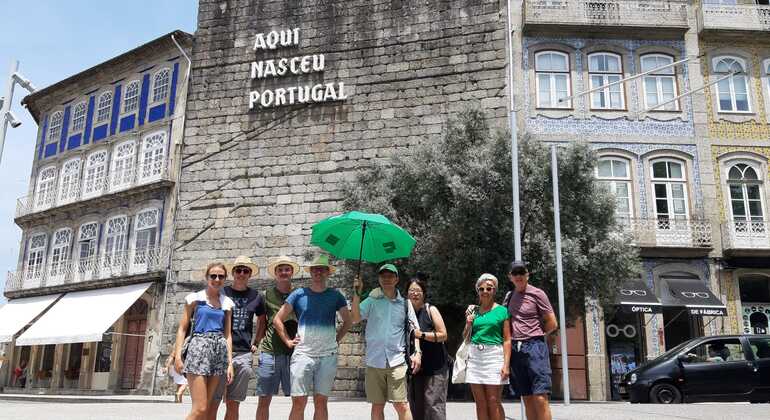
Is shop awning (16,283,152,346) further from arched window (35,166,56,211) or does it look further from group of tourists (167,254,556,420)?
group of tourists (167,254,556,420)

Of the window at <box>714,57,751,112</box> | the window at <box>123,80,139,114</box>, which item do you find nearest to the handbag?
the window at <box>714,57,751,112</box>

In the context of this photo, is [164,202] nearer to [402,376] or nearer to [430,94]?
[430,94]

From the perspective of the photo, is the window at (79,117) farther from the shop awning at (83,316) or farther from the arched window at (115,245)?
the shop awning at (83,316)

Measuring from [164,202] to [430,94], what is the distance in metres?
9.47

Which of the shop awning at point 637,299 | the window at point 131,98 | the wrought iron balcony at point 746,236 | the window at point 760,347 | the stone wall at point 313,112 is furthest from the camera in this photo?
the window at point 131,98

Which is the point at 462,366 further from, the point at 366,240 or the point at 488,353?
the point at 366,240

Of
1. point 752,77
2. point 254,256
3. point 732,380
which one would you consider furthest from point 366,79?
point 732,380

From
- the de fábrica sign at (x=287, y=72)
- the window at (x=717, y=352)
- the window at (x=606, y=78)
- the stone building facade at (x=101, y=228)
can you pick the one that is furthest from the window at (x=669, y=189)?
the stone building facade at (x=101, y=228)

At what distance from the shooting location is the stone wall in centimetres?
1941

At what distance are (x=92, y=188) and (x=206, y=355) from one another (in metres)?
21.2

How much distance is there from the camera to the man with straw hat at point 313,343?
5.40 meters

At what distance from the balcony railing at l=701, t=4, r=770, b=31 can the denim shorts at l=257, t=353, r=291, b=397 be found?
17503 mm

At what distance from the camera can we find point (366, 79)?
20250 mm

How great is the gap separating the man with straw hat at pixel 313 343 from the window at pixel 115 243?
59.7 feet
